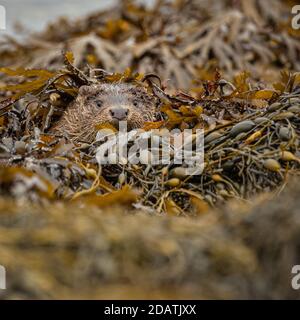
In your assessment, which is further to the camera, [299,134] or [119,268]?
[299,134]

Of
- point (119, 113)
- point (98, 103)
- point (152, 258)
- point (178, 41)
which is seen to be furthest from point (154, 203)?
point (178, 41)

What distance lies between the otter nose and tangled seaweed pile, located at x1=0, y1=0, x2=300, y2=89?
2.12 m

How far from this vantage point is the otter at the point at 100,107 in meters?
3.94

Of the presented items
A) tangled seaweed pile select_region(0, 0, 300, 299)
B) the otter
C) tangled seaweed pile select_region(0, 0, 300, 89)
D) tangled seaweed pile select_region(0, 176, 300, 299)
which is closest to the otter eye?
the otter

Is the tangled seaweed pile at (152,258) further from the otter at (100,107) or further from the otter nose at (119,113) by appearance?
the otter at (100,107)

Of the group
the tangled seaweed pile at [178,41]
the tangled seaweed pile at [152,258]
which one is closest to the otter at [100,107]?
the tangled seaweed pile at [178,41]

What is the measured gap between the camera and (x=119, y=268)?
5.85 feet

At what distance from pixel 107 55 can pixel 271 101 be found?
3506mm

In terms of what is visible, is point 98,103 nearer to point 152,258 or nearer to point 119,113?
point 119,113

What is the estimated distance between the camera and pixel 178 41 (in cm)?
702

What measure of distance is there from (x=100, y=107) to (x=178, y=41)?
3.12 meters
